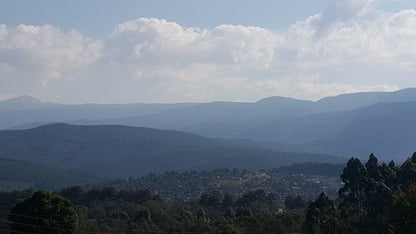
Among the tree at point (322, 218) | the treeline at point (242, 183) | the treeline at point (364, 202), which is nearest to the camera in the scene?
the tree at point (322, 218)

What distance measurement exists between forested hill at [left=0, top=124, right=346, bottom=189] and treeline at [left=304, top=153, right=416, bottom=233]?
93.5 m

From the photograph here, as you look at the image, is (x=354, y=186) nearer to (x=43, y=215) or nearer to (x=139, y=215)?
(x=43, y=215)

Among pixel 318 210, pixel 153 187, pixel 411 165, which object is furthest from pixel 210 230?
pixel 153 187

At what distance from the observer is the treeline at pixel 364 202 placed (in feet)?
113

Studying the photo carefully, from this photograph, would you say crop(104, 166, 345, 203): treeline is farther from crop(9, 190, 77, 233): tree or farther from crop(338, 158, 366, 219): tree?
crop(9, 190, 77, 233): tree

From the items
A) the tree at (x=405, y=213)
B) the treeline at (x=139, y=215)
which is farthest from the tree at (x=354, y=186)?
the tree at (x=405, y=213)

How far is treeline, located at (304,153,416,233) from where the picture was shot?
34.4 meters

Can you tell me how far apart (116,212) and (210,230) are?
1379 centimetres

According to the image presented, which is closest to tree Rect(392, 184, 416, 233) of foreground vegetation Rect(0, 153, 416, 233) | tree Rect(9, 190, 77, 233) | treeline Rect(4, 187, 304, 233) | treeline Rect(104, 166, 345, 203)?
foreground vegetation Rect(0, 153, 416, 233)

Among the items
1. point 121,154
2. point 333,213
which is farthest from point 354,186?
point 121,154

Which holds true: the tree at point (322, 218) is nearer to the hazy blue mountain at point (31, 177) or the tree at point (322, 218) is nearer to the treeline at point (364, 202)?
the treeline at point (364, 202)

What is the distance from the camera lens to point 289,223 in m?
37.7

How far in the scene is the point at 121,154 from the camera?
176m

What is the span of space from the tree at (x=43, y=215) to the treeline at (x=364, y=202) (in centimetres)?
1591
